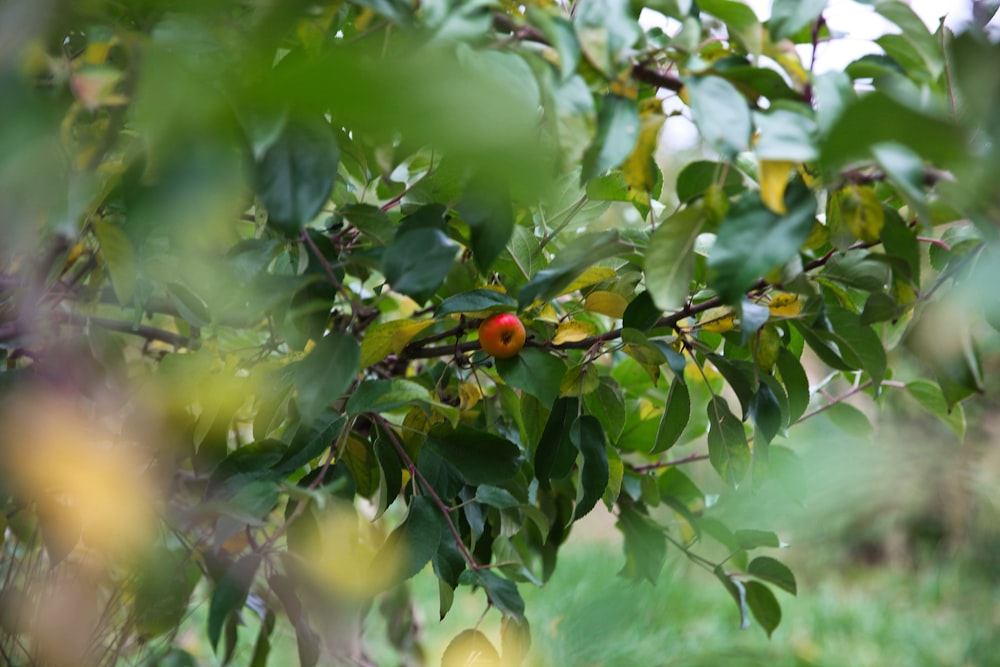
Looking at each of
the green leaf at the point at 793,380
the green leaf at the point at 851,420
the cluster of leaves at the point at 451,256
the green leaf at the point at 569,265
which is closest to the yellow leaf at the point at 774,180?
the cluster of leaves at the point at 451,256

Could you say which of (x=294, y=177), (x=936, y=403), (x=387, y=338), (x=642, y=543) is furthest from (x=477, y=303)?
(x=936, y=403)

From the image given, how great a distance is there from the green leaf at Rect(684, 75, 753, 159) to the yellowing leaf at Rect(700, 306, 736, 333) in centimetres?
18

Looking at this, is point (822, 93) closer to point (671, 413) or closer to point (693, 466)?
point (671, 413)

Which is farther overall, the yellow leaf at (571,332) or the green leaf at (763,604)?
the green leaf at (763,604)

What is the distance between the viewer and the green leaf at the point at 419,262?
1.31 feet

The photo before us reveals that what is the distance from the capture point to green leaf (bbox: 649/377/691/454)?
1.85 ft

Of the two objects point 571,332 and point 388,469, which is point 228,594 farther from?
point 571,332

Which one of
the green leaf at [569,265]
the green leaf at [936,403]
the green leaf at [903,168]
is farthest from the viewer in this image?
the green leaf at [936,403]

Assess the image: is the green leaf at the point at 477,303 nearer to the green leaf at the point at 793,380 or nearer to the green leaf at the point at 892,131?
the green leaf at the point at 793,380

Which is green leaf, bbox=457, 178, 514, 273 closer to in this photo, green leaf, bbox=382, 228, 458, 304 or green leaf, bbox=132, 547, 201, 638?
green leaf, bbox=382, 228, 458, 304

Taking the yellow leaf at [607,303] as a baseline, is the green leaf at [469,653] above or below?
below

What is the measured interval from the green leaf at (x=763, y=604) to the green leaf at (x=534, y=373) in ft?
1.02

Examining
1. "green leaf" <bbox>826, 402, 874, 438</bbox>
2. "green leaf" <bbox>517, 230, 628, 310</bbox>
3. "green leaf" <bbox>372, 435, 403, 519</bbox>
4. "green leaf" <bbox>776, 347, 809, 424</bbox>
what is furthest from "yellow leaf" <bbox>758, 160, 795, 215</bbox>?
"green leaf" <bbox>826, 402, 874, 438</bbox>

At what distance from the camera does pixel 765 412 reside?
52 cm
